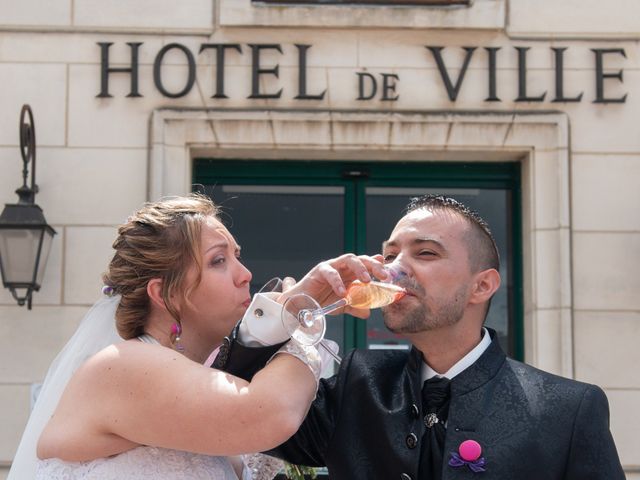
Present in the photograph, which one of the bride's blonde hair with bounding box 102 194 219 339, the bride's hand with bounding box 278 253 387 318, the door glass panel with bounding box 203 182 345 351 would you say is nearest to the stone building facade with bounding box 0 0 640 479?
the door glass panel with bounding box 203 182 345 351

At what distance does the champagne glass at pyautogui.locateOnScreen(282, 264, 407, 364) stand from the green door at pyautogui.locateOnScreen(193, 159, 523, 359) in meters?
3.56

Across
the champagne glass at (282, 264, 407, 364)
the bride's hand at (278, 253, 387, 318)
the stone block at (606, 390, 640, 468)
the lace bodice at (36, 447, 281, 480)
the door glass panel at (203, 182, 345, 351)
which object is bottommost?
the stone block at (606, 390, 640, 468)

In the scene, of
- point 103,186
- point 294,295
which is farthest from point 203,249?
point 103,186

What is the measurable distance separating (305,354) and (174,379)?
0.37 m

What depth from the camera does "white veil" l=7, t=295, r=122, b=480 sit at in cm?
319

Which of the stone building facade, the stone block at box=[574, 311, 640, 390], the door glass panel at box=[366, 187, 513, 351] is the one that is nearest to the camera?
the stone block at box=[574, 311, 640, 390]

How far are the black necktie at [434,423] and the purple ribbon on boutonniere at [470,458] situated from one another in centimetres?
10

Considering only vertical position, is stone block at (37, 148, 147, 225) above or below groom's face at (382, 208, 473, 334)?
above

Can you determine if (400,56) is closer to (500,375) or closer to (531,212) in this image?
(531,212)

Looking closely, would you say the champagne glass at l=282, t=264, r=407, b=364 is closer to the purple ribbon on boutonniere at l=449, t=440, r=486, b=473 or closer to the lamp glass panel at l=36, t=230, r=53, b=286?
the purple ribbon on boutonniere at l=449, t=440, r=486, b=473

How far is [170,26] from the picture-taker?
244 inches

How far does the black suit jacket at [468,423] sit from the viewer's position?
105 inches

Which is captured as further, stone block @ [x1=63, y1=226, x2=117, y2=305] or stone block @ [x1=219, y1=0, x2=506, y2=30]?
stone block @ [x1=219, y1=0, x2=506, y2=30]

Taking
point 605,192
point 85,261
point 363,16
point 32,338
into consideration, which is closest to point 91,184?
point 85,261
